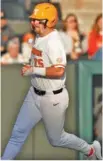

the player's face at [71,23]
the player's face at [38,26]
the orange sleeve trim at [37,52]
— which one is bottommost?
the orange sleeve trim at [37,52]

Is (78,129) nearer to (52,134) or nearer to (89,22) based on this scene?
(52,134)

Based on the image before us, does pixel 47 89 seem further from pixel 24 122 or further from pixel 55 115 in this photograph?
pixel 24 122

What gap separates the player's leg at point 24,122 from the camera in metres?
3.30

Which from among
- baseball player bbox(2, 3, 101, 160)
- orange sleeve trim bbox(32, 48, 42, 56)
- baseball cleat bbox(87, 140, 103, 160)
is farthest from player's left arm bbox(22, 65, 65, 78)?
baseball cleat bbox(87, 140, 103, 160)

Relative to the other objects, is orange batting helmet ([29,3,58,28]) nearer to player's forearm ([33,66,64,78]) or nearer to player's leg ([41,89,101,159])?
player's forearm ([33,66,64,78])

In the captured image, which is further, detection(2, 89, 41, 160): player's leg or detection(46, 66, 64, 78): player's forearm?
detection(2, 89, 41, 160): player's leg

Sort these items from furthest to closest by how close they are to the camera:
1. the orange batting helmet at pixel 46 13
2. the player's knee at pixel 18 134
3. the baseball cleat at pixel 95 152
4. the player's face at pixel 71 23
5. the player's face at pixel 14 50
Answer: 1. the player's face at pixel 71 23
2. the player's face at pixel 14 50
3. the baseball cleat at pixel 95 152
4. the player's knee at pixel 18 134
5. the orange batting helmet at pixel 46 13

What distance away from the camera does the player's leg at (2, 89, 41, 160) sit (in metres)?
3.30

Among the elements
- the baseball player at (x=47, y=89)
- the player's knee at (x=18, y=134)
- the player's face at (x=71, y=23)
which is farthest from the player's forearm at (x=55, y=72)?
the player's face at (x=71, y=23)

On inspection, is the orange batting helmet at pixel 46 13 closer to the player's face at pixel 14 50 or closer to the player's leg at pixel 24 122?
the player's leg at pixel 24 122

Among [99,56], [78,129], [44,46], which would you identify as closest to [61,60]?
[44,46]

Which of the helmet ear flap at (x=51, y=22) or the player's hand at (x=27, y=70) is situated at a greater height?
the helmet ear flap at (x=51, y=22)

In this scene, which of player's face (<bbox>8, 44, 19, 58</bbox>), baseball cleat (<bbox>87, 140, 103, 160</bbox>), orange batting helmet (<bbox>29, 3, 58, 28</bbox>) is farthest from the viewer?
player's face (<bbox>8, 44, 19, 58</bbox>)

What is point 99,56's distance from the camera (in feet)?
16.6
